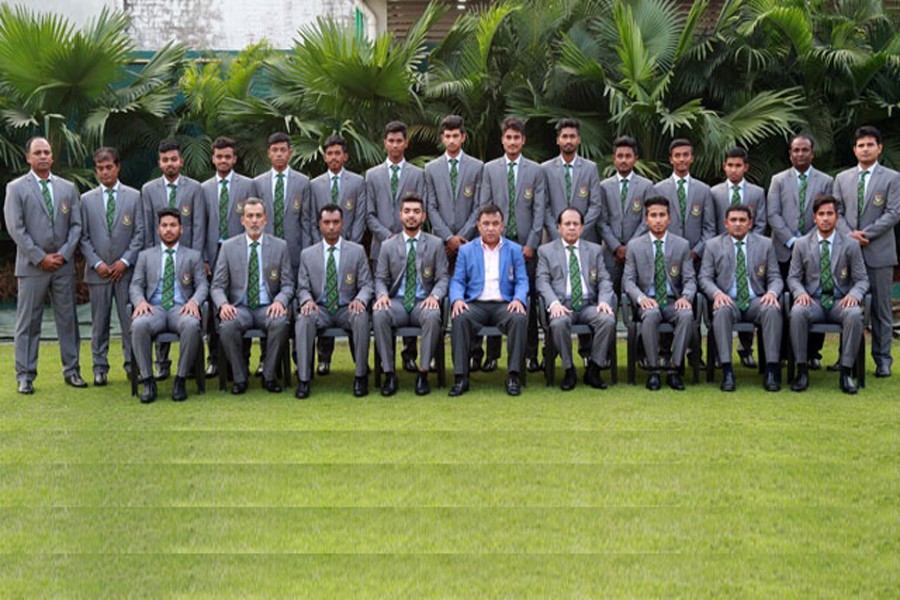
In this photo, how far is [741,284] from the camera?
28.0 ft

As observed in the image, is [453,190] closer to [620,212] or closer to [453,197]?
[453,197]

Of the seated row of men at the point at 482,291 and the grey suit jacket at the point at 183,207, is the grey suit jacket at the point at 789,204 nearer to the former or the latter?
the seated row of men at the point at 482,291

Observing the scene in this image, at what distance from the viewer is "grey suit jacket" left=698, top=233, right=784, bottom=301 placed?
8.55 m

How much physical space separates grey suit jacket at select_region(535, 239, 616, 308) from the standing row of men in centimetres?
28

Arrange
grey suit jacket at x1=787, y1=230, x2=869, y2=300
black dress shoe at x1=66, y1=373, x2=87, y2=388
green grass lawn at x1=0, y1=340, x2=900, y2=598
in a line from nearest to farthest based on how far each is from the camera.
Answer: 1. green grass lawn at x1=0, y1=340, x2=900, y2=598
2. grey suit jacket at x1=787, y1=230, x2=869, y2=300
3. black dress shoe at x1=66, y1=373, x2=87, y2=388

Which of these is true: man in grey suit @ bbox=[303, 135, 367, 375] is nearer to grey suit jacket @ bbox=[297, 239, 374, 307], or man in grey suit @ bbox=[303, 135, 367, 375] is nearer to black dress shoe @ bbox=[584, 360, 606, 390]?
grey suit jacket @ bbox=[297, 239, 374, 307]

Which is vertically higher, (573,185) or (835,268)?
(573,185)

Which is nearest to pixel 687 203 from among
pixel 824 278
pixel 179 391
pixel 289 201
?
pixel 824 278

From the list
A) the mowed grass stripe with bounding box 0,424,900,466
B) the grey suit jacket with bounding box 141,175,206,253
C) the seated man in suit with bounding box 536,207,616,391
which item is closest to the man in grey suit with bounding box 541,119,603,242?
the seated man in suit with bounding box 536,207,616,391

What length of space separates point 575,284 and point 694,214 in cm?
124

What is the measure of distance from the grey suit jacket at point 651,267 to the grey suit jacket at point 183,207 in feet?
10.1

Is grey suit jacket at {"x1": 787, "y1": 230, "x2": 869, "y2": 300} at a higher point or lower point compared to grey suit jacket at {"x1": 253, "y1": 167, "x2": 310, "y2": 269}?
lower

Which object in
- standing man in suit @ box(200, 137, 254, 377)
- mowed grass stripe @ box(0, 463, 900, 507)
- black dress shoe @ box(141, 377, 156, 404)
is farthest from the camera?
standing man in suit @ box(200, 137, 254, 377)

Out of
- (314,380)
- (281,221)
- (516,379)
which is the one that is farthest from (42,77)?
(516,379)
